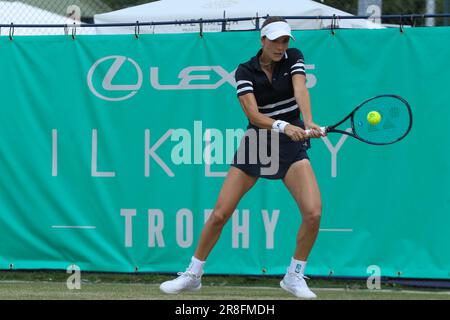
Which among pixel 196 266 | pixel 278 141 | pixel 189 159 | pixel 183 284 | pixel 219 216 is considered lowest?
pixel 183 284

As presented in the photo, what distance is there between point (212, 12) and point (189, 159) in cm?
259

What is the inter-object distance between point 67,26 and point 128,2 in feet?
14.5

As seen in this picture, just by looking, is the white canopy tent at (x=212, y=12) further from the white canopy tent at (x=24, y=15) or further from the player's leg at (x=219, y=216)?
the player's leg at (x=219, y=216)

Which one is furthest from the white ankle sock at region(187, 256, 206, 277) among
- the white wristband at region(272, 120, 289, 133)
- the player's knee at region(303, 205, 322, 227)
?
the white wristband at region(272, 120, 289, 133)

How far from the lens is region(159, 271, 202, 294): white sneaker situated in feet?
23.3

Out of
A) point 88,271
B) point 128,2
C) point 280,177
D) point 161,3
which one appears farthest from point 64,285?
point 128,2

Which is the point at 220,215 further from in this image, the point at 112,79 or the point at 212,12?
the point at 212,12

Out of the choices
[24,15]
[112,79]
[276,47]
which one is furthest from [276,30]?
[24,15]

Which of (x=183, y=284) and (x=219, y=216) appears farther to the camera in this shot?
(x=183, y=284)

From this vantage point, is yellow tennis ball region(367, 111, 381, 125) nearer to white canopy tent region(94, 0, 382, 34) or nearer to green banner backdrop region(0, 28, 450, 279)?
green banner backdrop region(0, 28, 450, 279)

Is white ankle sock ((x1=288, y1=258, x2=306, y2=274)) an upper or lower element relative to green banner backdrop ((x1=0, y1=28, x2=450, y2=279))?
lower

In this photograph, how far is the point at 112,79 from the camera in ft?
27.7

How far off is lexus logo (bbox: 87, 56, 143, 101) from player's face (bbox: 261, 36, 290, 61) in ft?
5.88
